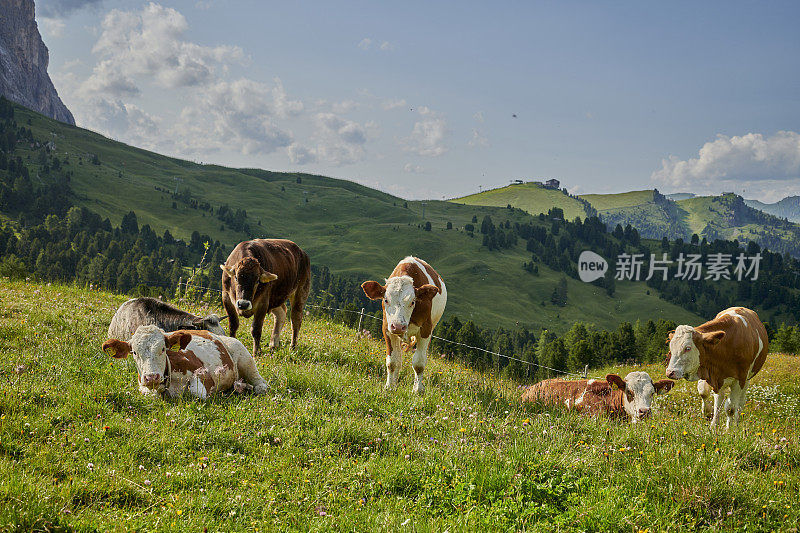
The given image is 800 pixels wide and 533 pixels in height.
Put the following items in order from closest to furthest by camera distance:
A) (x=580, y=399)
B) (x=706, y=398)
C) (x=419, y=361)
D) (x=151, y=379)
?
(x=151, y=379)
(x=419, y=361)
(x=580, y=399)
(x=706, y=398)

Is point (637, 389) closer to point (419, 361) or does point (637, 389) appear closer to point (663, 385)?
point (663, 385)

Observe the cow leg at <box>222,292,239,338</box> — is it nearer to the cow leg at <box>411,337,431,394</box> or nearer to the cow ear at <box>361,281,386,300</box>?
the cow ear at <box>361,281,386,300</box>

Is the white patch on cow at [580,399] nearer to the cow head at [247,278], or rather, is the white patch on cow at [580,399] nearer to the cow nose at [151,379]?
the cow head at [247,278]

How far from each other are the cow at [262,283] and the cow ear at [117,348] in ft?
9.31

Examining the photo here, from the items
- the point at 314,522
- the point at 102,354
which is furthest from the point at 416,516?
the point at 102,354

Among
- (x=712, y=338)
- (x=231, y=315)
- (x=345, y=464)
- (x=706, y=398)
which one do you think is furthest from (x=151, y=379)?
(x=706, y=398)

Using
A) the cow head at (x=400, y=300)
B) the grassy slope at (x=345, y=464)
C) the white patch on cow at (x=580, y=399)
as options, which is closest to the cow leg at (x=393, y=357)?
the cow head at (x=400, y=300)

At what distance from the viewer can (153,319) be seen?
1138 cm

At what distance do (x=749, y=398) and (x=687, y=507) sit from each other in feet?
54.0

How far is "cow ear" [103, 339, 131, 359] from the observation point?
321 inches

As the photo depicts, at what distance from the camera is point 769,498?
5711 mm

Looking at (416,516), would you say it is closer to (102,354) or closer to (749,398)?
(102,354)

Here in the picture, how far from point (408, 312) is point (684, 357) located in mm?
5913

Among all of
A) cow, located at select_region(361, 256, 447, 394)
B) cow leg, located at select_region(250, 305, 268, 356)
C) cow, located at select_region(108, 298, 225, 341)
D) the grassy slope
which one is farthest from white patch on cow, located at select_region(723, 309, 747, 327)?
cow, located at select_region(108, 298, 225, 341)
